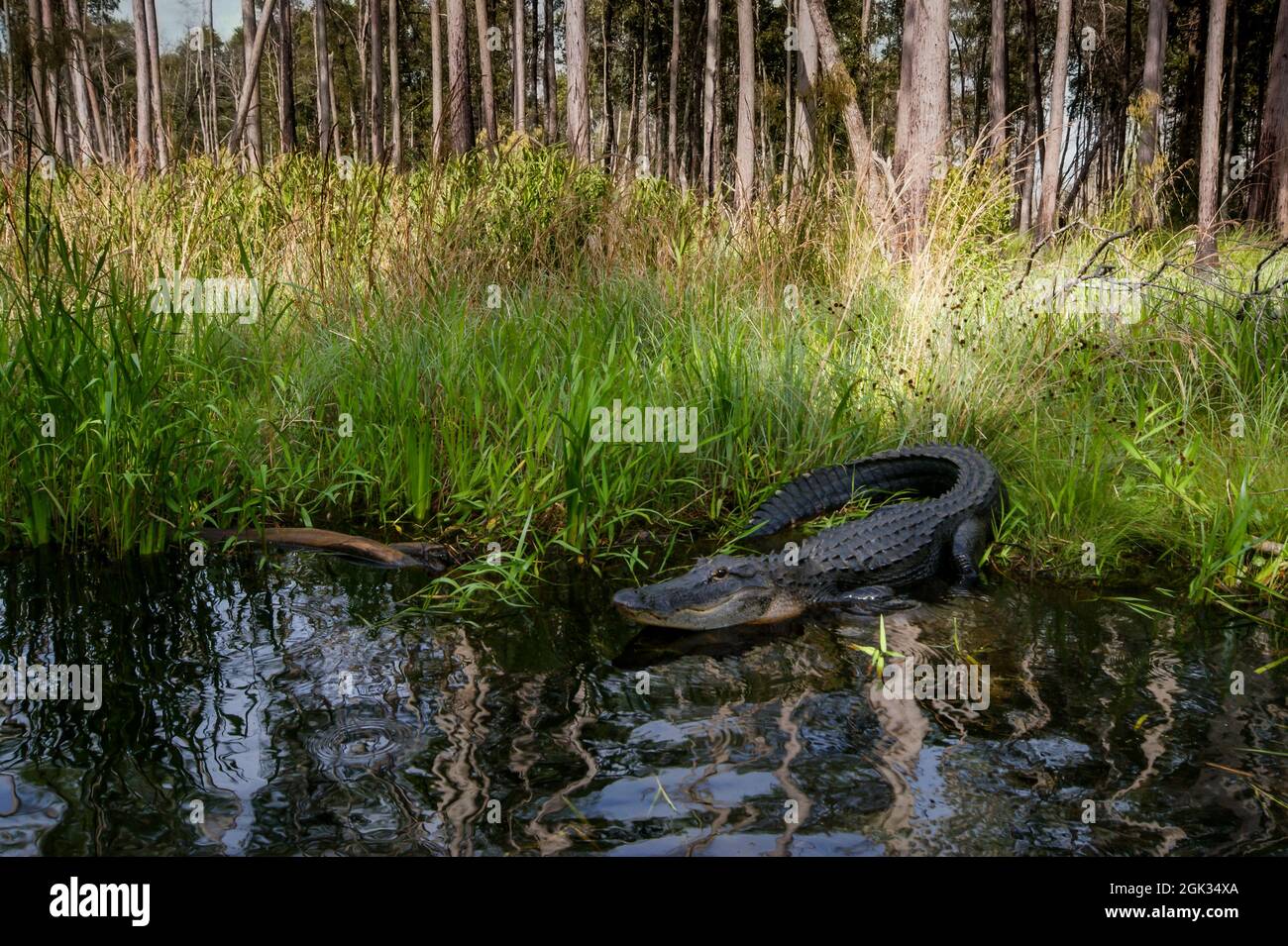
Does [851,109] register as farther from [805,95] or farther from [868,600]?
[868,600]

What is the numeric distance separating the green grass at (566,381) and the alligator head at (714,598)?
0.59m

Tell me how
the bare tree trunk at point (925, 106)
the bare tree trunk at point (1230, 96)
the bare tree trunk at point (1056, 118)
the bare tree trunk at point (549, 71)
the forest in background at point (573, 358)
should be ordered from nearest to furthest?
the forest in background at point (573, 358) < the bare tree trunk at point (925, 106) < the bare tree trunk at point (1056, 118) < the bare tree trunk at point (1230, 96) < the bare tree trunk at point (549, 71)

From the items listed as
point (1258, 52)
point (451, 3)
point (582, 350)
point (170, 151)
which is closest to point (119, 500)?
point (582, 350)

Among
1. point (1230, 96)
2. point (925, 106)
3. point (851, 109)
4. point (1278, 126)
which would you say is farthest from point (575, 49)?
point (1230, 96)

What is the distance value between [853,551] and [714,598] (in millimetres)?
818

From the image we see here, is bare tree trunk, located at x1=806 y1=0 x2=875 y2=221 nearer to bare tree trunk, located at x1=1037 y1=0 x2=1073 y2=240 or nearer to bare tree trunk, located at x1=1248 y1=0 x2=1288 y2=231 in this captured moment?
bare tree trunk, located at x1=1248 y1=0 x2=1288 y2=231

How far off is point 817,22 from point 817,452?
22.3ft

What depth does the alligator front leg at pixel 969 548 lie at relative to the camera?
14.6 ft

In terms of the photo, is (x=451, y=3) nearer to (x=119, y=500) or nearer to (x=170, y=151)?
(x=170, y=151)

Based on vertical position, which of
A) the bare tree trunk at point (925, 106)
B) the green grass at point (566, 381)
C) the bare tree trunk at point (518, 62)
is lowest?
the green grass at point (566, 381)

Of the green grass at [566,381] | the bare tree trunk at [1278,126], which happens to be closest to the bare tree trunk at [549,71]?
the bare tree trunk at [1278,126]

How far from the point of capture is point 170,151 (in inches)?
249

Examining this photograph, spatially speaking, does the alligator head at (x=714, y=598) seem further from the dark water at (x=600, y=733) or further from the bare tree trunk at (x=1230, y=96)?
the bare tree trunk at (x=1230, y=96)

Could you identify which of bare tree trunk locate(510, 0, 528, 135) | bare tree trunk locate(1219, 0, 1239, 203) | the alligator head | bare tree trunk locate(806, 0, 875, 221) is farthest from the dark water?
bare tree trunk locate(1219, 0, 1239, 203)
